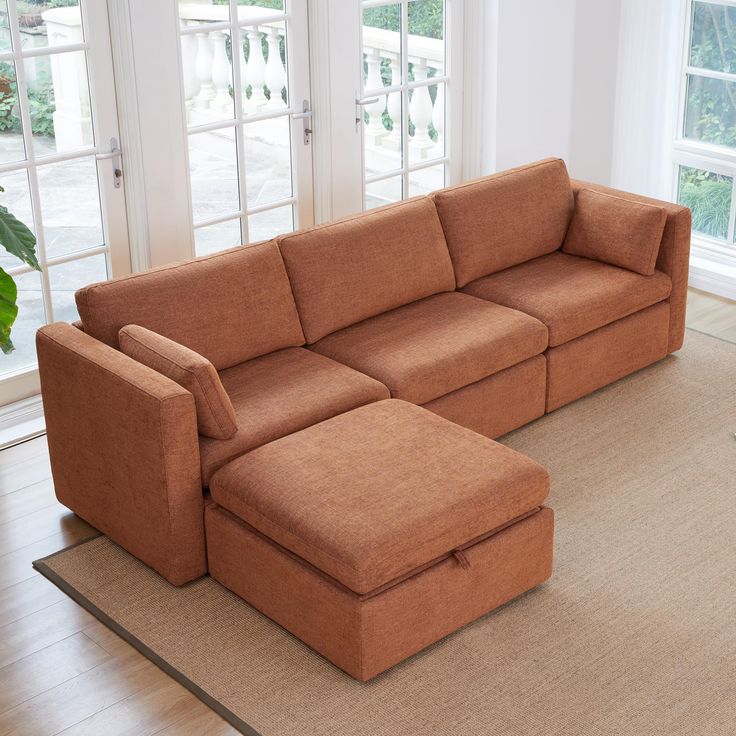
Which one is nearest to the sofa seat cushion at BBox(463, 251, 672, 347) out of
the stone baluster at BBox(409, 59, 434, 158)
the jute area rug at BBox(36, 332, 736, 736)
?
the jute area rug at BBox(36, 332, 736, 736)

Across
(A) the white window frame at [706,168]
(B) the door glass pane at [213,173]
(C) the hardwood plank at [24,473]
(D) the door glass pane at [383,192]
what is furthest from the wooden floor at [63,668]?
(A) the white window frame at [706,168]

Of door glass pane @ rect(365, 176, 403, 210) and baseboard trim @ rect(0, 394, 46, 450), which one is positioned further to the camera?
door glass pane @ rect(365, 176, 403, 210)

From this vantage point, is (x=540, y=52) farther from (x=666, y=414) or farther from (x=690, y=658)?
(x=690, y=658)

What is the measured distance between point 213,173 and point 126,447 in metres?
1.85

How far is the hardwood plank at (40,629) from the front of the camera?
3.30m

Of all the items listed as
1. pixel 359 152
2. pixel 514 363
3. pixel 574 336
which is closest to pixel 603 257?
pixel 574 336

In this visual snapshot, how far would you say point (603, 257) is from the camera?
193 inches

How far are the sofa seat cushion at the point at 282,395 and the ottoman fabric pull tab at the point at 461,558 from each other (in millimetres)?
733

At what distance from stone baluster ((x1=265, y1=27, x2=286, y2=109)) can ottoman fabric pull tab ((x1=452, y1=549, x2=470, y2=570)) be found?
258cm

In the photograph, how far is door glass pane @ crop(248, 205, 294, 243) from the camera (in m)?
5.18

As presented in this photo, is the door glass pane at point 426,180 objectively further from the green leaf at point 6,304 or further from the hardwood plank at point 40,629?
the hardwood plank at point 40,629

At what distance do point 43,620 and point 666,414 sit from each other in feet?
8.10

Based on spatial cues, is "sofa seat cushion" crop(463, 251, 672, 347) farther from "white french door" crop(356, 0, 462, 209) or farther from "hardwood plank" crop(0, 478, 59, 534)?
"hardwood plank" crop(0, 478, 59, 534)

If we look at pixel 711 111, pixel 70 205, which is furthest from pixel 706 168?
pixel 70 205
